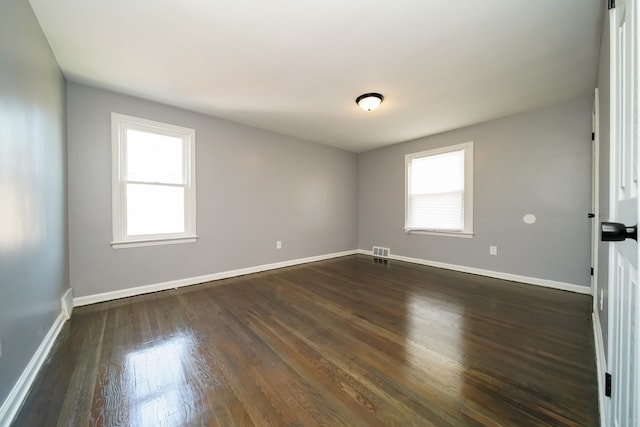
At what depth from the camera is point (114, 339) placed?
200 cm

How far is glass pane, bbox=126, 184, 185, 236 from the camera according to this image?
2998 mm

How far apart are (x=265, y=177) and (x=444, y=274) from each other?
329 centimetres

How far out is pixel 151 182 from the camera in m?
3.10

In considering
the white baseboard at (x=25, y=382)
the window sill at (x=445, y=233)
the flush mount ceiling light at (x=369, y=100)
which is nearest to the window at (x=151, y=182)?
the white baseboard at (x=25, y=382)

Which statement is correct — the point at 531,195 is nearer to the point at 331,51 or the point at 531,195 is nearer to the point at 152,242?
the point at 331,51

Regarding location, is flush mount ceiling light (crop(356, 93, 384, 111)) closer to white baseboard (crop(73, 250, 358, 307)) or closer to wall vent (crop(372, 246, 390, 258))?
white baseboard (crop(73, 250, 358, 307))

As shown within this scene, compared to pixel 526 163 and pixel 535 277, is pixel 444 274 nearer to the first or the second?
pixel 535 277

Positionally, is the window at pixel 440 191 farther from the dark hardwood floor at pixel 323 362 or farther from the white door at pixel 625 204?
the white door at pixel 625 204

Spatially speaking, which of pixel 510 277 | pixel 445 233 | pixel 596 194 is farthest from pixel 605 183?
pixel 445 233

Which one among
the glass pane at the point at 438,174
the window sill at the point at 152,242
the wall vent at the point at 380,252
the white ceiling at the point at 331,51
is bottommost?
the wall vent at the point at 380,252

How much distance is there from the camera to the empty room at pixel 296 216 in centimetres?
131

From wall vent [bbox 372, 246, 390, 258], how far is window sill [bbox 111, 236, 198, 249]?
350 cm

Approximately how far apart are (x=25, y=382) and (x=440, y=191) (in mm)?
4990

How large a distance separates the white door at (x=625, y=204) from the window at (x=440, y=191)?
10.3 feet
